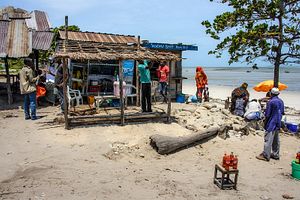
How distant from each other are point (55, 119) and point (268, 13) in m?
8.49

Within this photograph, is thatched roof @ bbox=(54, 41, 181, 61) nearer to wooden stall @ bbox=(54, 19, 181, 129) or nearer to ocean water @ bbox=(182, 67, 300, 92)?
wooden stall @ bbox=(54, 19, 181, 129)

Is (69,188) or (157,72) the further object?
(157,72)

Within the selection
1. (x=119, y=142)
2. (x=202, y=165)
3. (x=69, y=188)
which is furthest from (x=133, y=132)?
(x=69, y=188)

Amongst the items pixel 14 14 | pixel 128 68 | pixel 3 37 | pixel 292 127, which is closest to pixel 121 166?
pixel 128 68

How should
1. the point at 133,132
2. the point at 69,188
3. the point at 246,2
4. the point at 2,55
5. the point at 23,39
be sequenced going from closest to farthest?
the point at 69,188 → the point at 133,132 → the point at 246,2 → the point at 2,55 → the point at 23,39

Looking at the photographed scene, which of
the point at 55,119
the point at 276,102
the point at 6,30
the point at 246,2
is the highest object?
the point at 246,2

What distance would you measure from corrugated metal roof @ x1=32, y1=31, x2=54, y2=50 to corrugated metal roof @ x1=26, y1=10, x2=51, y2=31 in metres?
0.45

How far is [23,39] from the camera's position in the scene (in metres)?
12.8

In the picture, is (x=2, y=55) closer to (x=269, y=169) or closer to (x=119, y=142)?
(x=119, y=142)

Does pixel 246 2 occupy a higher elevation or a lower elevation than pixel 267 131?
higher

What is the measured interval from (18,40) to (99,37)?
148 inches

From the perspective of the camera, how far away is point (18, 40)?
12750 millimetres

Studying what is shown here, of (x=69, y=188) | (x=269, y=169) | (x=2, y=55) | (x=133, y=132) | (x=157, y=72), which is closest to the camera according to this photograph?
(x=69, y=188)

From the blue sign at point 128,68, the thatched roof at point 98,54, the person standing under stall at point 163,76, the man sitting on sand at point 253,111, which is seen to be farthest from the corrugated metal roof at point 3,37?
the man sitting on sand at point 253,111
